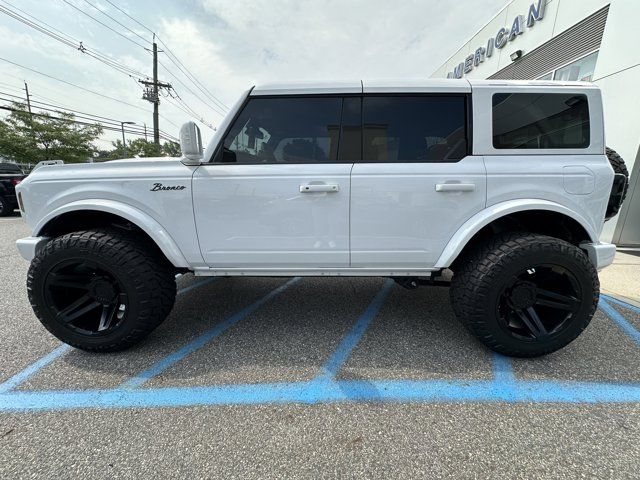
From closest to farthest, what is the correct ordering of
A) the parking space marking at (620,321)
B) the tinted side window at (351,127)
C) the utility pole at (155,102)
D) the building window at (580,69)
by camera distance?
the tinted side window at (351,127) < the parking space marking at (620,321) < the building window at (580,69) < the utility pole at (155,102)

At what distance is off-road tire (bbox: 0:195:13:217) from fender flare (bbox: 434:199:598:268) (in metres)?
13.2

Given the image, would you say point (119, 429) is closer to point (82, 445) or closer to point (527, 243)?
point (82, 445)

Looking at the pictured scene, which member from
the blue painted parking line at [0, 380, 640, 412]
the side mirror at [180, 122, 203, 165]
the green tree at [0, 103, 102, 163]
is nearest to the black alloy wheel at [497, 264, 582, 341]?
the blue painted parking line at [0, 380, 640, 412]

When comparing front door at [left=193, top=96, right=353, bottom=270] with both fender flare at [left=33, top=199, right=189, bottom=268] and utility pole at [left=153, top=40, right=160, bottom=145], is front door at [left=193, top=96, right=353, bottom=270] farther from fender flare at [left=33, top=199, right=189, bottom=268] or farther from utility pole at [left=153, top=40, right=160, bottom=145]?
utility pole at [left=153, top=40, right=160, bottom=145]

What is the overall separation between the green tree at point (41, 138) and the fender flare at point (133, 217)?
2221 centimetres

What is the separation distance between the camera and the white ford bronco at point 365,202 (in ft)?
6.73

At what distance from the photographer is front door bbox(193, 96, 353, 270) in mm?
2094

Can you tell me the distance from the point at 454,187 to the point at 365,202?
0.63 meters

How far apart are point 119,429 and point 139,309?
2.63 ft

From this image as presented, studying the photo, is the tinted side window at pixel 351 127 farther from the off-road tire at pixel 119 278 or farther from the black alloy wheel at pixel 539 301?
the off-road tire at pixel 119 278

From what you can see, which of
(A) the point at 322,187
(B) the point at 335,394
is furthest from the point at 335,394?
(A) the point at 322,187

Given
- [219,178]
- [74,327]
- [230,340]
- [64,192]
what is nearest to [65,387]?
[74,327]

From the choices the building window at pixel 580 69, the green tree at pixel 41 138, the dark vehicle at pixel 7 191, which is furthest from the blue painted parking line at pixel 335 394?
the green tree at pixel 41 138

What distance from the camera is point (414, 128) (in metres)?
2.15
